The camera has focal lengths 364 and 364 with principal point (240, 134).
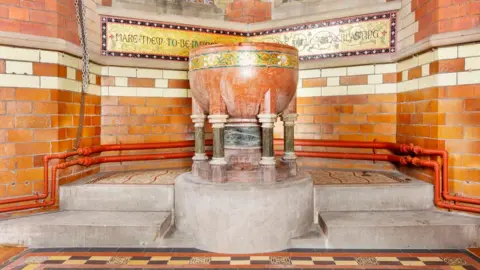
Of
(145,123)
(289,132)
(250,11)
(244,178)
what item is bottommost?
(244,178)

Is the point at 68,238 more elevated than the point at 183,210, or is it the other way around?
the point at 183,210

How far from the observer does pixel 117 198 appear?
4.39 meters

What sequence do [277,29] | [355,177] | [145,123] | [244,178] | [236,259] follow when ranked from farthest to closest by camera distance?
[277,29] → [145,123] → [355,177] → [244,178] → [236,259]

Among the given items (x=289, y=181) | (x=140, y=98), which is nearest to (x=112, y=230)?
(x=289, y=181)

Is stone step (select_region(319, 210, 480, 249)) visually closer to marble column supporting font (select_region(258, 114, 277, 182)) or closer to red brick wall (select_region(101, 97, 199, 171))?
marble column supporting font (select_region(258, 114, 277, 182))

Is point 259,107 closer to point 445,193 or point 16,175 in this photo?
point 445,193

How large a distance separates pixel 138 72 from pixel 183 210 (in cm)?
281

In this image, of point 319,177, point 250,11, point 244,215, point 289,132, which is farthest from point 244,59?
point 250,11

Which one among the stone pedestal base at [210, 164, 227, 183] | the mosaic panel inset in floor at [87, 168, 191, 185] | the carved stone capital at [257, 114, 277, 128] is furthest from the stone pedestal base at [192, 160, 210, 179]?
the carved stone capital at [257, 114, 277, 128]

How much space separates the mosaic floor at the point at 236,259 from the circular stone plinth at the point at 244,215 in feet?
0.43

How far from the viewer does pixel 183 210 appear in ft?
13.0

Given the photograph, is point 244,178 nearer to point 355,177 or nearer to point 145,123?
point 355,177

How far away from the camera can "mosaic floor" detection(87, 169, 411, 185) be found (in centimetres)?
473

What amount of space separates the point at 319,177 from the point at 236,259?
212cm
